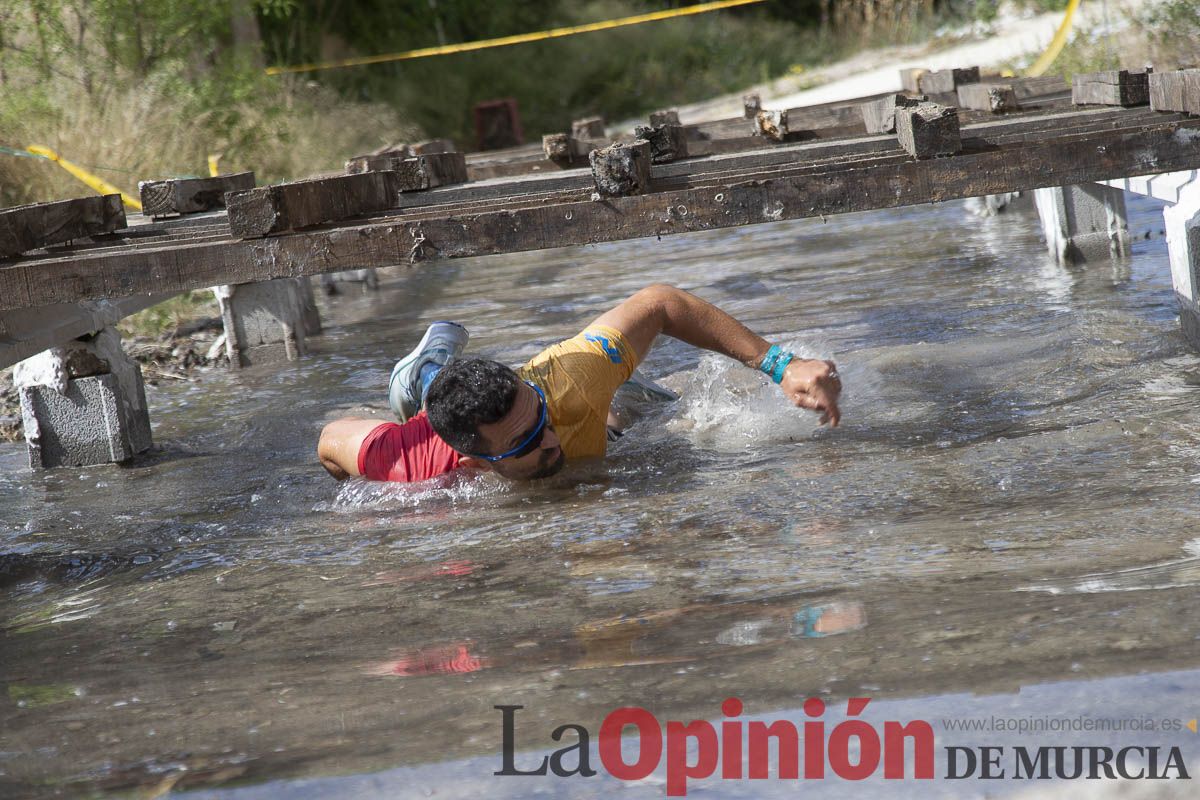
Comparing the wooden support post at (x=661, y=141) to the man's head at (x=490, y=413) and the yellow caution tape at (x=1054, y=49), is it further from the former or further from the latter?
the yellow caution tape at (x=1054, y=49)

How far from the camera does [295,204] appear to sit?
3.79 metres

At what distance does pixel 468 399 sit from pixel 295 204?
757 mm

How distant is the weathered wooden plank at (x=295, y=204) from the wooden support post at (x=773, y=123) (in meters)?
2.29

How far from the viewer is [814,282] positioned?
8047 millimetres

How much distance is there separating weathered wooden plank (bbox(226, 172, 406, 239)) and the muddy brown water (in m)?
0.96

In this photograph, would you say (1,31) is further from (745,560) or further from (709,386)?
(745,560)

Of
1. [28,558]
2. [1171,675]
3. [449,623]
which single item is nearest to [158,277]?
[28,558]

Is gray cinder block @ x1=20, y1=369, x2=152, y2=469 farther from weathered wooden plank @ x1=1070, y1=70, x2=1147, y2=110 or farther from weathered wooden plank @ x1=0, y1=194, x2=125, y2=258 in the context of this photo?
weathered wooden plank @ x1=1070, y1=70, x2=1147, y2=110

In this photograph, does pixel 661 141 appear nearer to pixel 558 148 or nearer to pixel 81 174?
pixel 558 148

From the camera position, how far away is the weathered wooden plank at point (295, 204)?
3715mm

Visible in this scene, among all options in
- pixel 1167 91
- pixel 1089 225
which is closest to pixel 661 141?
pixel 1167 91

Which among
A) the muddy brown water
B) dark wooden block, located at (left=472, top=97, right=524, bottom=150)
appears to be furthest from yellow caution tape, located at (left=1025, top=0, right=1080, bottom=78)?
the muddy brown water

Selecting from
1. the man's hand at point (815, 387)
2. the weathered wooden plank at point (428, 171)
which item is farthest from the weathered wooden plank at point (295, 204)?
the man's hand at point (815, 387)

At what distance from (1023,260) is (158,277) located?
5.45 m
